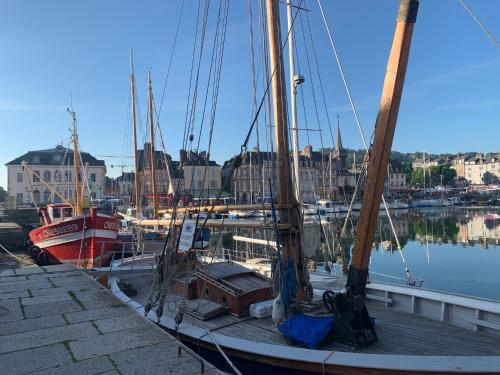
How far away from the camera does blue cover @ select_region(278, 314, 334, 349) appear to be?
18.0 ft

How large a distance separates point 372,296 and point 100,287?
5901 millimetres

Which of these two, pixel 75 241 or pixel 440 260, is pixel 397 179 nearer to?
pixel 440 260

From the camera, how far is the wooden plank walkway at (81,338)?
4324mm

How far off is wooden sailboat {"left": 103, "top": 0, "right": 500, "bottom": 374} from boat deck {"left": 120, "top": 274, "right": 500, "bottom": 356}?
0.01 metres

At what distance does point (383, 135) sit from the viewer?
17.7 ft

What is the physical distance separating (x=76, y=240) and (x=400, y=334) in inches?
761

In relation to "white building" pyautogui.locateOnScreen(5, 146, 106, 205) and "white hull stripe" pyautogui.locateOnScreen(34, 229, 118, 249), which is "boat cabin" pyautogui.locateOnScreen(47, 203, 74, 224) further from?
"white building" pyautogui.locateOnScreen(5, 146, 106, 205)

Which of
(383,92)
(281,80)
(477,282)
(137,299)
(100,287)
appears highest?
(281,80)

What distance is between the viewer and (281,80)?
7.55 m

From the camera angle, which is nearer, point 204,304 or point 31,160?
point 204,304

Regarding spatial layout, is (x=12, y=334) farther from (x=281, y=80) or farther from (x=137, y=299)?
(x=281, y=80)

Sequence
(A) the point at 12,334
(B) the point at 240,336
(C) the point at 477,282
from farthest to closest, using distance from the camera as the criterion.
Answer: (C) the point at 477,282, (B) the point at 240,336, (A) the point at 12,334

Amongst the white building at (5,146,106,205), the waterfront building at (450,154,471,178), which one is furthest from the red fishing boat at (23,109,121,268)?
the waterfront building at (450,154,471,178)

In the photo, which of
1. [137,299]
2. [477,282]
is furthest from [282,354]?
[477,282]
